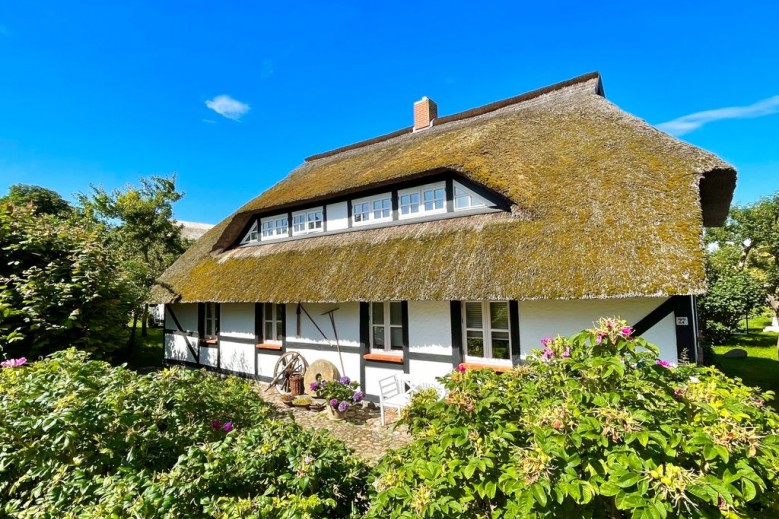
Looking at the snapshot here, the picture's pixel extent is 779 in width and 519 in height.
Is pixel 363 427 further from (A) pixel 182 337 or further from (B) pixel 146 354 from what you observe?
(B) pixel 146 354

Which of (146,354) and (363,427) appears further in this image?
(146,354)

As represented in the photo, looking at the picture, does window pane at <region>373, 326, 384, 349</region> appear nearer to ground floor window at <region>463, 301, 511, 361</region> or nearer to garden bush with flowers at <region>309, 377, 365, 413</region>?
garden bush with flowers at <region>309, 377, 365, 413</region>

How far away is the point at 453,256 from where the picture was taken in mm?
6945

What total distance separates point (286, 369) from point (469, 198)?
6.18 metres

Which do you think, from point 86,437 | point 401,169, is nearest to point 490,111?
point 401,169

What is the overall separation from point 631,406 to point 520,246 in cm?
459

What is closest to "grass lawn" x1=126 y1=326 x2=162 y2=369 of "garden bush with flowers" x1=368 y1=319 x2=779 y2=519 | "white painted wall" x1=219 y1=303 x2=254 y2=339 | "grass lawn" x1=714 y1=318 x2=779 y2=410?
"white painted wall" x1=219 y1=303 x2=254 y2=339

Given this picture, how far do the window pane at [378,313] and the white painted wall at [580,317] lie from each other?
3.04m

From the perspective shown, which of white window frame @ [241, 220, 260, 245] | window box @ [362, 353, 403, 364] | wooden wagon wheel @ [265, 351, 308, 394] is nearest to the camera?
window box @ [362, 353, 403, 364]

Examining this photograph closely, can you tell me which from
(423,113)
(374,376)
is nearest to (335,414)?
(374,376)

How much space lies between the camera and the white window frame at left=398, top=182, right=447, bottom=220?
8.34 m

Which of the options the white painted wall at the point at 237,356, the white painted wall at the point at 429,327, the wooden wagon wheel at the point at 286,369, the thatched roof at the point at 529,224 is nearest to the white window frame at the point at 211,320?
the white painted wall at the point at 237,356

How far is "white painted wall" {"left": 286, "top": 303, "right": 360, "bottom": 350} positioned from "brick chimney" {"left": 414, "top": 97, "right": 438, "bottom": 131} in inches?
298

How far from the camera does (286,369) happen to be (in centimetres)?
909
